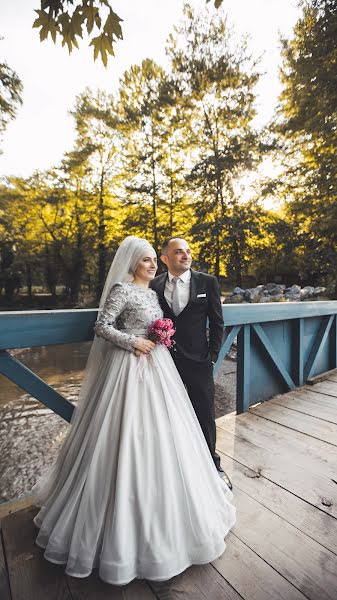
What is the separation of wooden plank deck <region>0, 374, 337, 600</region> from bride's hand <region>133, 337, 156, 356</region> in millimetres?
1116

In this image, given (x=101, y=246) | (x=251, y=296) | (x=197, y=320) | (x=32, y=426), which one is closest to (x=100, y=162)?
(x=101, y=246)

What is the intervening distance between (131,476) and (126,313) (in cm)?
90

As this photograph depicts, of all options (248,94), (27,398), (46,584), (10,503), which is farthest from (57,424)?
(248,94)

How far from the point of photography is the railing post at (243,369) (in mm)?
3533

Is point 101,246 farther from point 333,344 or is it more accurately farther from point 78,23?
point 78,23

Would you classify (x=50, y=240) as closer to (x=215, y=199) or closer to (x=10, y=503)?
(x=215, y=199)

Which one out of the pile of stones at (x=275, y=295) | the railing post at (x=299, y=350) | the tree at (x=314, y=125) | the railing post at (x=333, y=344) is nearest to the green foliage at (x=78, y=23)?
the railing post at (x=299, y=350)

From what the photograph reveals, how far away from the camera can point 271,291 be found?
62.3ft

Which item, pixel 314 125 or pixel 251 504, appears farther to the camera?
pixel 314 125

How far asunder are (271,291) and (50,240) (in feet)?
52.7

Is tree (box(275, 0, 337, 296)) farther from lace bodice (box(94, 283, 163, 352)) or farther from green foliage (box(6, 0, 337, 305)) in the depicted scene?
lace bodice (box(94, 283, 163, 352))

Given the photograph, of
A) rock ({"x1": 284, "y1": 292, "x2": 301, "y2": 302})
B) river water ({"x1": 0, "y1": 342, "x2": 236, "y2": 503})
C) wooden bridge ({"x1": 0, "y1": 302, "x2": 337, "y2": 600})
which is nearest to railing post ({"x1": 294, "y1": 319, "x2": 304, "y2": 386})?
wooden bridge ({"x1": 0, "y1": 302, "x2": 337, "y2": 600})

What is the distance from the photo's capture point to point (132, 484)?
5.20 ft

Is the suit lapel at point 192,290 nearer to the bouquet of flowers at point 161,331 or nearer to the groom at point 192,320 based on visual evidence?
the groom at point 192,320
